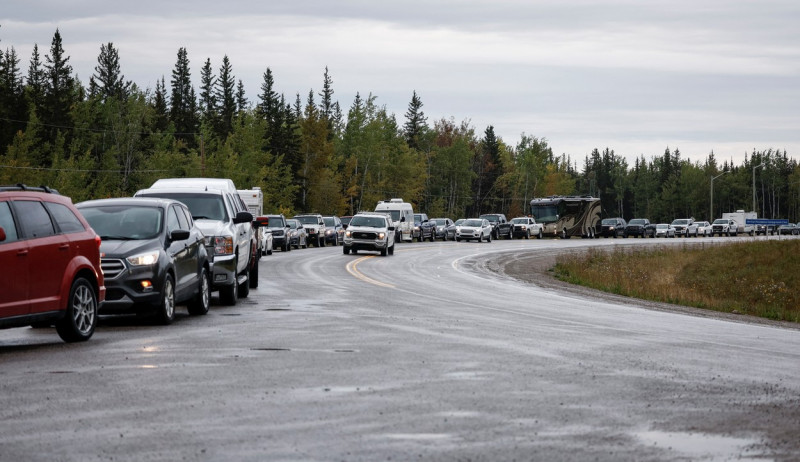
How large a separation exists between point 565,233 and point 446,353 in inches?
3053

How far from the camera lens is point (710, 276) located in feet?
136

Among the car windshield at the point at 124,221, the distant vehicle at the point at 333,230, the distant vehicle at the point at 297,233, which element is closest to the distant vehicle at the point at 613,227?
the distant vehicle at the point at 333,230

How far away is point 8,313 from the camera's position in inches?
460

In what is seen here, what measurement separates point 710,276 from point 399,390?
34.7 meters

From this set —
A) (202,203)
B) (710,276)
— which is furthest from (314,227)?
(202,203)

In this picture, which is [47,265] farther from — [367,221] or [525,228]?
[525,228]

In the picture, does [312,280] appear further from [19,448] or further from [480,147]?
[480,147]

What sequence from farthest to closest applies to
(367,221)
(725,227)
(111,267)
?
(725,227) → (367,221) → (111,267)

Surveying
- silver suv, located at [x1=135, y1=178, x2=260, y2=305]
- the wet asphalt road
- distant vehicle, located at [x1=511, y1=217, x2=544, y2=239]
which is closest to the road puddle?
the wet asphalt road

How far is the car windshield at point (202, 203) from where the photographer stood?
791 inches

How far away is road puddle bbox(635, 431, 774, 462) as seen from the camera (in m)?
6.41

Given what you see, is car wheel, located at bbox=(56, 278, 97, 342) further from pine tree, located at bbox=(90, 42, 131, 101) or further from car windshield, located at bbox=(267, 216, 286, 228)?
pine tree, located at bbox=(90, 42, 131, 101)

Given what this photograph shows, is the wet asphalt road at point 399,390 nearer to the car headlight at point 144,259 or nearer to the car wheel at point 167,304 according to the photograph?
the car wheel at point 167,304

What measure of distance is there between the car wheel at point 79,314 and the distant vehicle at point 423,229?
6243 cm
